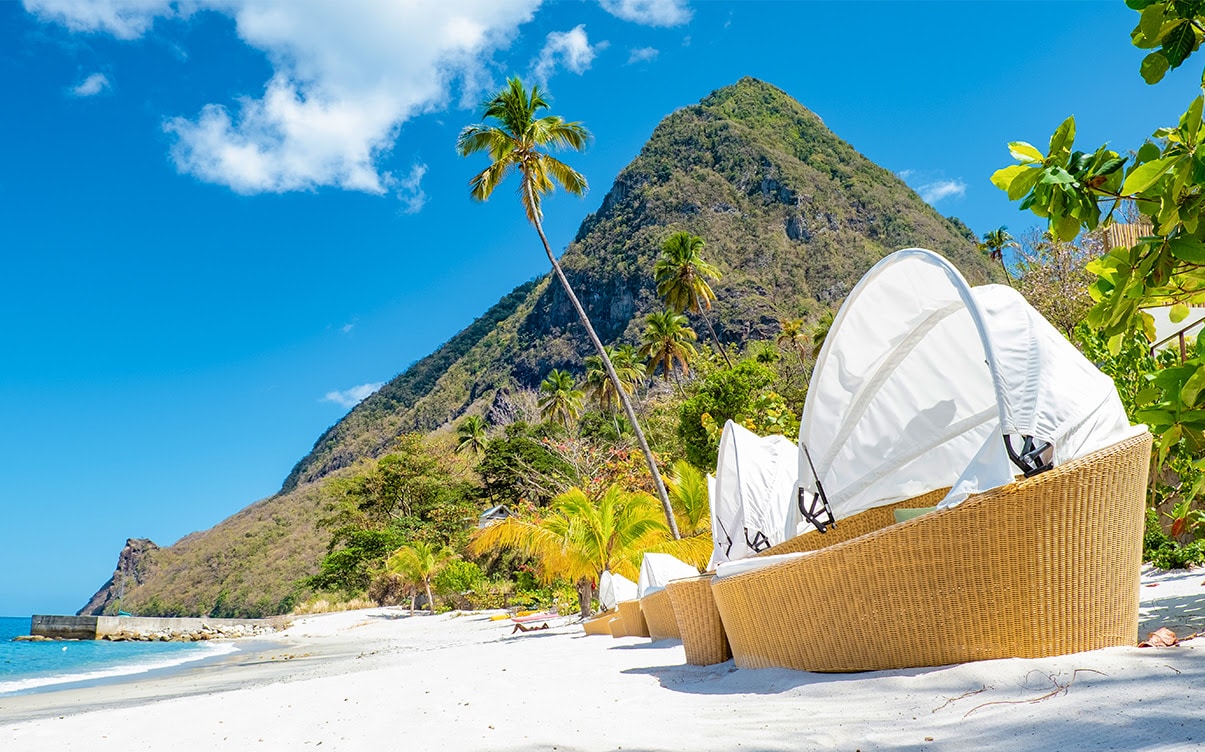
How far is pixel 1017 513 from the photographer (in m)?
3.16

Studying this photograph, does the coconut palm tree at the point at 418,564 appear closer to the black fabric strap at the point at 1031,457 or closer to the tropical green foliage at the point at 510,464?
the tropical green foliage at the point at 510,464

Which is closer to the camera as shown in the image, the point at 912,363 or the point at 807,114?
the point at 912,363

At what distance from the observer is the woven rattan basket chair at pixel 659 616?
25.5 ft

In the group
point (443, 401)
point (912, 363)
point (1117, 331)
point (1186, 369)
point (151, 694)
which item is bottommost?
point (151, 694)

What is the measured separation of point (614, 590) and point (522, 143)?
11.6 metres

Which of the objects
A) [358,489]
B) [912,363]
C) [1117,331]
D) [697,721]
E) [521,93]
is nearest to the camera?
[1117,331]

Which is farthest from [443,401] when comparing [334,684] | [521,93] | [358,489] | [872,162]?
[334,684]

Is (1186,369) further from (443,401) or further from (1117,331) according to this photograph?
(443,401)

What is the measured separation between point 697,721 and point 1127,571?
2114 mm

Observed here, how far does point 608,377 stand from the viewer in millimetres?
37312

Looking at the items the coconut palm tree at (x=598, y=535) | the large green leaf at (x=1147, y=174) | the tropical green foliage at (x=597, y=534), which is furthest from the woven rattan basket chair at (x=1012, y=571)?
the tropical green foliage at (x=597, y=534)

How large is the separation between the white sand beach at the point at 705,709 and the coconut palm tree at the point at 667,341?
30145mm

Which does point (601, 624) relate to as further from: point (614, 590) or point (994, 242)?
point (994, 242)

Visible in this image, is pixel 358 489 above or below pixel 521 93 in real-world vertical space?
below
